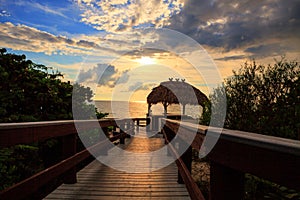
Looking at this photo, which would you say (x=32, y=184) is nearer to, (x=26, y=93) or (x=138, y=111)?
(x=26, y=93)

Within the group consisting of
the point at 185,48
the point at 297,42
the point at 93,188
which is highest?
the point at 185,48

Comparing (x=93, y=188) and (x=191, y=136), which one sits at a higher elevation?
(x=191, y=136)

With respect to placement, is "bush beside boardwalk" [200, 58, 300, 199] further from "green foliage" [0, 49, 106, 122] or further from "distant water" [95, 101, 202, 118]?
A: "distant water" [95, 101, 202, 118]

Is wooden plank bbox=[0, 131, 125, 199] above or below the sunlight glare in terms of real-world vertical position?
below

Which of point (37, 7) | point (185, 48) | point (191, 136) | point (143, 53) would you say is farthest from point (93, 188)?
point (143, 53)

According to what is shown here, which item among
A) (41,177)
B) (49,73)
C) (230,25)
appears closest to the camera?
(41,177)

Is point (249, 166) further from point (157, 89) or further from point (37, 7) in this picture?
point (157, 89)

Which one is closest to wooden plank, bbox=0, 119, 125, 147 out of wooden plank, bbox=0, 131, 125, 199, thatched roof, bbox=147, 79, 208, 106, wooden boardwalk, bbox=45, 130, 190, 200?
wooden plank, bbox=0, 131, 125, 199

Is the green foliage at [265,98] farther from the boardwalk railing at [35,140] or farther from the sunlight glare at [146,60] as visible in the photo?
the sunlight glare at [146,60]

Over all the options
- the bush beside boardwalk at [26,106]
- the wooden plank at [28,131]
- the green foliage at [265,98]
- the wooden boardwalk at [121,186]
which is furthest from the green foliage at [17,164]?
the green foliage at [265,98]

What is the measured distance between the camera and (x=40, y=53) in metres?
11.1

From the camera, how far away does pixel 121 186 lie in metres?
3.96

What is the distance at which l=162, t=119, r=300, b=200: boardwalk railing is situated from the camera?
2.60 ft

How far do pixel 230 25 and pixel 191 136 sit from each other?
9849mm
